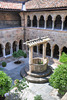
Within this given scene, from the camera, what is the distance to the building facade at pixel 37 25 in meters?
13.7

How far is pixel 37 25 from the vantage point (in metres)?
16.4

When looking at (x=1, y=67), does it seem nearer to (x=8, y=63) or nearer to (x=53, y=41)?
(x=8, y=63)

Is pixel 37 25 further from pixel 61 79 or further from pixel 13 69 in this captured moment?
pixel 61 79

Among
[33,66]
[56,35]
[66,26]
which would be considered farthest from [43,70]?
[66,26]

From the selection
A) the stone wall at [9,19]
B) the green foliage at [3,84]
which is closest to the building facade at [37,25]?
the stone wall at [9,19]

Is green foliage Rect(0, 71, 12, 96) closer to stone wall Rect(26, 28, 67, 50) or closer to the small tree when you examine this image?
the small tree

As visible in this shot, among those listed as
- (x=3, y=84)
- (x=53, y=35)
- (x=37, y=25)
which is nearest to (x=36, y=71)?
(x=3, y=84)

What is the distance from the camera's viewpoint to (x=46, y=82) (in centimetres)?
1090

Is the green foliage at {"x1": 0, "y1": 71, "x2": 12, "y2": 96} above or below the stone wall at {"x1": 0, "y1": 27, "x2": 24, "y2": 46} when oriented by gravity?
below

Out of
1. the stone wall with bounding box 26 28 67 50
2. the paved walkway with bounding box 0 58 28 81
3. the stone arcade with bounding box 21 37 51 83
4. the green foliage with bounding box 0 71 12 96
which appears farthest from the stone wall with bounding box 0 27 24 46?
the green foliage with bounding box 0 71 12 96

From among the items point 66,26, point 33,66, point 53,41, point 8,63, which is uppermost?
point 66,26

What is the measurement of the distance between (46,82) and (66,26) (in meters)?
8.68

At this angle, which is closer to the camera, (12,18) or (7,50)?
(12,18)

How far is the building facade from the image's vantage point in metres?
13.7
